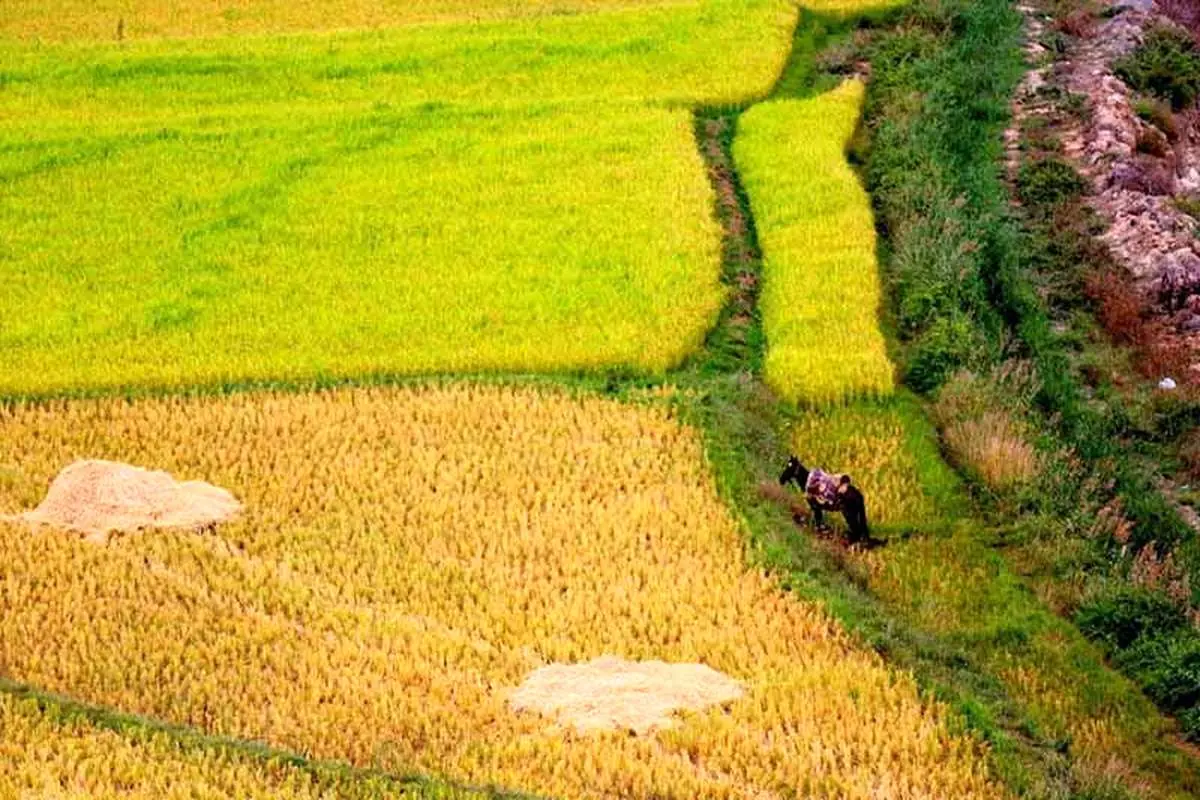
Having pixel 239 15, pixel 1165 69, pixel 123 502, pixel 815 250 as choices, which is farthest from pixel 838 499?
pixel 239 15

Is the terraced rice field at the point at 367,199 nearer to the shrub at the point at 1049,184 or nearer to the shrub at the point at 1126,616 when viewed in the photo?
the shrub at the point at 1049,184

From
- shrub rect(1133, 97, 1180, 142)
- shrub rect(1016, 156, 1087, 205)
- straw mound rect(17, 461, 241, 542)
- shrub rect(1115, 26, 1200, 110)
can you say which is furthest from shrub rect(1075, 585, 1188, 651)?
shrub rect(1115, 26, 1200, 110)

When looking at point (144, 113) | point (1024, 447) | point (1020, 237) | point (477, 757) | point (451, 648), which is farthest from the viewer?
point (144, 113)

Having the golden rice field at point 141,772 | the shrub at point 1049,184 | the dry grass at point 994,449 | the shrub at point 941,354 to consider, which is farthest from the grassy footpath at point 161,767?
the shrub at point 1049,184

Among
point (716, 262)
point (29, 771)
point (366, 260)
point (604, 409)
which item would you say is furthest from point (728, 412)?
point (29, 771)

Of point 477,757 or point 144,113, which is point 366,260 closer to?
point 144,113

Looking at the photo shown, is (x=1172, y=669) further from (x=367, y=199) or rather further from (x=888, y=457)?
(x=367, y=199)
